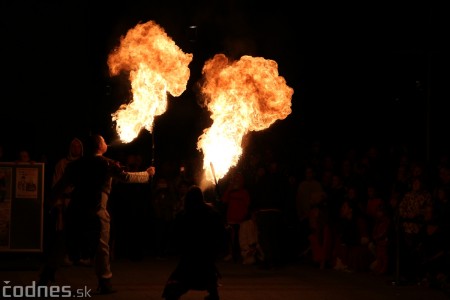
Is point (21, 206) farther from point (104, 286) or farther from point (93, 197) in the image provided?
point (93, 197)

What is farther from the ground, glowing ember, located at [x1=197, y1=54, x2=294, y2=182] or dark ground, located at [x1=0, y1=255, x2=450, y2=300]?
glowing ember, located at [x1=197, y1=54, x2=294, y2=182]

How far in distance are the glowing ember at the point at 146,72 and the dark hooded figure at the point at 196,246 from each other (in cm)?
257

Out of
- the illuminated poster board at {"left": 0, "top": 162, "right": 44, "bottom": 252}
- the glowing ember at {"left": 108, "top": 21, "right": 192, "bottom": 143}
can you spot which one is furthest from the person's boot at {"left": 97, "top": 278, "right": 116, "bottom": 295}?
the illuminated poster board at {"left": 0, "top": 162, "right": 44, "bottom": 252}

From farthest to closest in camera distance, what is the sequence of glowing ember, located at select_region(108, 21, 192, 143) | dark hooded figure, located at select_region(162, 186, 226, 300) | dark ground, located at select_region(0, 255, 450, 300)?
glowing ember, located at select_region(108, 21, 192, 143)
dark ground, located at select_region(0, 255, 450, 300)
dark hooded figure, located at select_region(162, 186, 226, 300)

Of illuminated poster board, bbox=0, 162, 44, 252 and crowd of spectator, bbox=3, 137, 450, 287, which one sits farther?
illuminated poster board, bbox=0, 162, 44, 252

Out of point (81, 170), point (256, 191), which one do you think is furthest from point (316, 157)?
point (81, 170)

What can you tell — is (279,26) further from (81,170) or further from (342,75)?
(81,170)

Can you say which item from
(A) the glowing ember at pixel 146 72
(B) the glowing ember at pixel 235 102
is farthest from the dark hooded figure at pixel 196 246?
(A) the glowing ember at pixel 146 72

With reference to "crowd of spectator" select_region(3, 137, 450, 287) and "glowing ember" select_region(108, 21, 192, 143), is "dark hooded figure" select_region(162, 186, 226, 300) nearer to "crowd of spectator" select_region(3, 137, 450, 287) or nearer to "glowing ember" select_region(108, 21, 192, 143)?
"glowing ember" select_region(108, 21, 192, 143)

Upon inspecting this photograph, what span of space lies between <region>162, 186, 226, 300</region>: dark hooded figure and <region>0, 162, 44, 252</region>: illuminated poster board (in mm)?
5119

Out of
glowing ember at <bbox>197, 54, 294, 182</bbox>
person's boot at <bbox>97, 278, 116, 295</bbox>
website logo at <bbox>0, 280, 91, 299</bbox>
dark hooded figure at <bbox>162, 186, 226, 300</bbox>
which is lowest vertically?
website logo at <bbox>0, 280, 91, 299</bbox>

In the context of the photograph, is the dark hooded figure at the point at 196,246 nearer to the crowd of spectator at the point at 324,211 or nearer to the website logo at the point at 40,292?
the website logo at the point at 40,292

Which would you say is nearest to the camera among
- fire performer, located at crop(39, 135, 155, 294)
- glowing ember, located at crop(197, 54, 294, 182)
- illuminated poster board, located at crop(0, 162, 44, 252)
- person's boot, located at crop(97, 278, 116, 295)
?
fire performer, located at crop(39, 135, 155, 294)

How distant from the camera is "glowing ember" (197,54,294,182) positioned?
10.2m
